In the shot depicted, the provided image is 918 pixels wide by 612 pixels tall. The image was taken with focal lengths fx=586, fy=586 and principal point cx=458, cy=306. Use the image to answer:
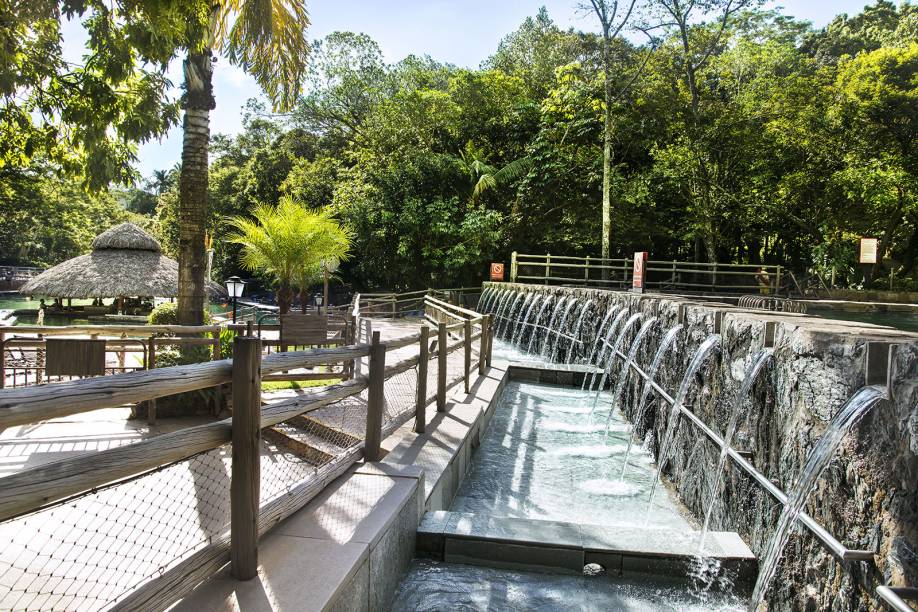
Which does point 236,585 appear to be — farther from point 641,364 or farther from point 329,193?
point 329,193

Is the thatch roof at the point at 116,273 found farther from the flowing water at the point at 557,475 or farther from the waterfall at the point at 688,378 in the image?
the waterfall at the point at 688,378

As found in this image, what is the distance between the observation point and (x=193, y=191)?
8.45m

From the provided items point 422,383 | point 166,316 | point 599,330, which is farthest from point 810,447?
point 166,316

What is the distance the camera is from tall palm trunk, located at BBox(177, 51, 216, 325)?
8.41m

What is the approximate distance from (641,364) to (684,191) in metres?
17.4

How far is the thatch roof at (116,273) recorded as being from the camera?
15.9 meters

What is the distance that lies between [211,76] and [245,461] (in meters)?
7.94

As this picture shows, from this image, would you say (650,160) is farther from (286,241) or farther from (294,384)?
(294,384)

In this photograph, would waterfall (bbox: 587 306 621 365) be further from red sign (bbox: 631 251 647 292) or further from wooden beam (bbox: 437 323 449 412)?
wooden beam (bbox: 437 323 449 412)

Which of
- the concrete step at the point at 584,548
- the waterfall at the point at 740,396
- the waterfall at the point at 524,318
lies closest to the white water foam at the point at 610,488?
the waterfall at the point at 740,396

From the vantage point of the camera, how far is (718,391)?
179 inches

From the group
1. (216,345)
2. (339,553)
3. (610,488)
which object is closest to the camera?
(339,553)

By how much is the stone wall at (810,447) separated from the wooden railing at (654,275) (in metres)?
14.3

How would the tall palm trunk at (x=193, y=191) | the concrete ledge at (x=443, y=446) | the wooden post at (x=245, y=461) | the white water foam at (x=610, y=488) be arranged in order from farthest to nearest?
the tall palm trunk at (x=193, y=191) < the white water foam at (x=610, y=488) < the concrete ledge at (x=443, y=446) < the wooden post at (x=245, y=461)
